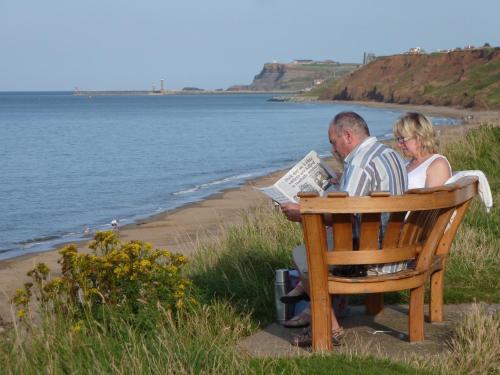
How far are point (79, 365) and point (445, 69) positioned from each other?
129 metres

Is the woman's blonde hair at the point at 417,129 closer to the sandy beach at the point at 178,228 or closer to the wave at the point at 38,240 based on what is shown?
the sandy beach at the point at 178,228

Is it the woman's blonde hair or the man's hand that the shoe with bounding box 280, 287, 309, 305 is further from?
the woman's blonde hair

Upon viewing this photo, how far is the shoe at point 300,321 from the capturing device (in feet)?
21.2

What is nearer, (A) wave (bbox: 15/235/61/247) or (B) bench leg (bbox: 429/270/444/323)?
(B) bench leg (bbox: 429/270/444/323)

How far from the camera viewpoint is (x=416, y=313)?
237 inches

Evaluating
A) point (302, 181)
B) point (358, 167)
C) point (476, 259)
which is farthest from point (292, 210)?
point (476, 259)

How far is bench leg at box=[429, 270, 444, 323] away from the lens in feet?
→ 21.6

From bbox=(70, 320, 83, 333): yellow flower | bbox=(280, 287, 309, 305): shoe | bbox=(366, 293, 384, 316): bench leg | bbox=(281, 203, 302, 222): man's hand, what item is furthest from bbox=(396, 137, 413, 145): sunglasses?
bbox=(70, 320, 83, 333): yellow flower

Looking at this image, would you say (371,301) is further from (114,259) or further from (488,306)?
(114,259)

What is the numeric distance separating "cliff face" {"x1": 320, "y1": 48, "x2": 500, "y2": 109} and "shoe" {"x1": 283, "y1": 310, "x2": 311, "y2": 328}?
72409mm

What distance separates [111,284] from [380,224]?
178cm

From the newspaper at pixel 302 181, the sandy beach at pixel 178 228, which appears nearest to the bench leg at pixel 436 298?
the newspaper at pixel 302 181

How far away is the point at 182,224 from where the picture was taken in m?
18.3

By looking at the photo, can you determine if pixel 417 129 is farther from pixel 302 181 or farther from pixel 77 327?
pixel 77 327
